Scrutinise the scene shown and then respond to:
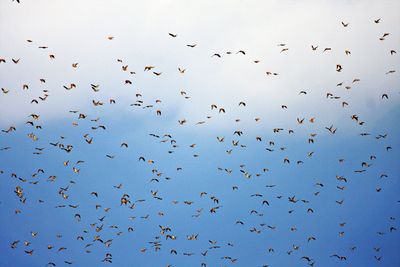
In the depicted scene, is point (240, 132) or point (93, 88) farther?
point (240, 132)

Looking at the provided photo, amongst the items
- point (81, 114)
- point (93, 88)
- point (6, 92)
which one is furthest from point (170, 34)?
point (6, 92)

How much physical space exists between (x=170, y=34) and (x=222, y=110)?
46.3ft

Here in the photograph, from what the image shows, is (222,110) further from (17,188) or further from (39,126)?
(17,188)

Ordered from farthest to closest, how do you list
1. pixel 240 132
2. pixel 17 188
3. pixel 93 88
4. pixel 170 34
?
pixel 240 132
pixel 17 188
pixel 93 88
pixel 170 34

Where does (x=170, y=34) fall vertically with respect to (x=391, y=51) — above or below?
below

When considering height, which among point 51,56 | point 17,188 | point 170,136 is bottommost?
point 17,188

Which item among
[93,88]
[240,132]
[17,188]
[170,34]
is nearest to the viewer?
[170,34]

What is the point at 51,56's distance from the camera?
50.7 meters

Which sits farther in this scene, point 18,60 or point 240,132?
point 240,132

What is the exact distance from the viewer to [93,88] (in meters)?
49.2

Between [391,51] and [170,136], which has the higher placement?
[391,51]

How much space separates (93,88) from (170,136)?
9358 millimetres

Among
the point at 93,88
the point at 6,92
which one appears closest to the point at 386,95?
the point at 93,88

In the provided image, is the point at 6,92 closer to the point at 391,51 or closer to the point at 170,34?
the point at 170,34
